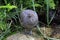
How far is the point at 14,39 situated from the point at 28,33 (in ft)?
0.67

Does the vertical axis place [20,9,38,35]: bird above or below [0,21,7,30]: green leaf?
above

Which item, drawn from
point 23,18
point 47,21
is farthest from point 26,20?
point 47,21

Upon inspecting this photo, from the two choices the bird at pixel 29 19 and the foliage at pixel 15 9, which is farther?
the foliage at pixel 15 9

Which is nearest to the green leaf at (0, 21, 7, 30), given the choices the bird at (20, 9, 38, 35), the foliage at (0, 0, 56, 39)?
the foliage at (0, 0, 56, 39)

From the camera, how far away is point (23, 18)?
6.73ft

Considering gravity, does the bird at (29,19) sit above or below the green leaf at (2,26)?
above

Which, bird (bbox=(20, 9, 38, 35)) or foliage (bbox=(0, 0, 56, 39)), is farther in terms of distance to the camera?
foliage (bbox=(0, 0, 56, 39))

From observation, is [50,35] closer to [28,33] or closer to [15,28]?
[28,33]

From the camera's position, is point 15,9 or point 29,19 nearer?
point 29,19

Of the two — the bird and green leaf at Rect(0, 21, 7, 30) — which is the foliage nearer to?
green leaf at Rect(0, 21, 7, 30)

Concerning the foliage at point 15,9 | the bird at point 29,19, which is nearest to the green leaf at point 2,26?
the foliage at point 15,9

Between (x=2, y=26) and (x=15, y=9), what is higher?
(x=15, y=9)

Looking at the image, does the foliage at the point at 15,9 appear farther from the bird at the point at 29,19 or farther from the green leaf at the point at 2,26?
the bird at the point at 29,19

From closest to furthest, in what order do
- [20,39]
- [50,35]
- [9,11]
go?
1. [20,39]
2. [50,35]
3. [9,11]
